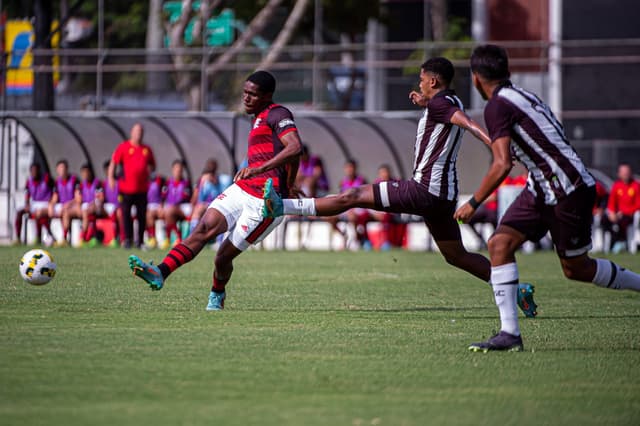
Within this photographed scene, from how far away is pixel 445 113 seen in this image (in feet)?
31.8

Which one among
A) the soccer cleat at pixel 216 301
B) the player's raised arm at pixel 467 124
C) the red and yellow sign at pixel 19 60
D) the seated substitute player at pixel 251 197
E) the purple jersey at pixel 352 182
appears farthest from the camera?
the red and yellow sign at pixel 19 60

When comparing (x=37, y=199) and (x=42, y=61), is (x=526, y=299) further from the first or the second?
(x=42, y=61)

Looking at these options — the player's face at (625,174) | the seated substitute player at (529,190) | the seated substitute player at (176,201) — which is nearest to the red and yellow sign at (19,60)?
the seated substitute player at (176,201)

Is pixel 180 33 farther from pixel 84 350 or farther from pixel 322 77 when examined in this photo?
pixel 84 350

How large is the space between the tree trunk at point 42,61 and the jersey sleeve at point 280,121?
61.7 feet

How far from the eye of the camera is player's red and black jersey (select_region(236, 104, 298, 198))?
10594 mm

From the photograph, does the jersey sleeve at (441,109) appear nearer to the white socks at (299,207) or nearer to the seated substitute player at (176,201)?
the white socks at (299,207)

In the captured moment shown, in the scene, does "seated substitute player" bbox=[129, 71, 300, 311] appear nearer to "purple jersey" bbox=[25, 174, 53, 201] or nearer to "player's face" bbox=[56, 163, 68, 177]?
"player's face" bbox=[56, 163, 68, 177]

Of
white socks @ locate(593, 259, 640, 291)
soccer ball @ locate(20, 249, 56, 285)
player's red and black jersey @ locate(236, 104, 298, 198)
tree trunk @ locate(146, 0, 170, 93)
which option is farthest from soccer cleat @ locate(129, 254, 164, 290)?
tree trunk @ locate(146, 0, 170, 93)

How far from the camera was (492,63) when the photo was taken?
8086mm

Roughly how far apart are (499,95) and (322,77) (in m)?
22.6

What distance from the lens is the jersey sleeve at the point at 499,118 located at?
26.0 feet

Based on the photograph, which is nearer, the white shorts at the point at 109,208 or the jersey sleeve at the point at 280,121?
the jersey sleeve at the point at 280,121

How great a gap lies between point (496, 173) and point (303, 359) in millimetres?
1769
